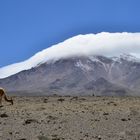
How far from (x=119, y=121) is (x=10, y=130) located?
19.3ft

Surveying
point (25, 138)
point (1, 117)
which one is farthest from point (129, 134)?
point (1, 117)

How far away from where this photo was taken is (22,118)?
2803 centimetres

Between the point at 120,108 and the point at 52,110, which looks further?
the point at 120,108

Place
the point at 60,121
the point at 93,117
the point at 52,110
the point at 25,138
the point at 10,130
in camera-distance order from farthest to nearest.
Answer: the point at 52,110, the point at 93,117, the point at 60,121, the point at 10,130, the point at 25,138

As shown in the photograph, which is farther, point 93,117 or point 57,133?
point 93,117

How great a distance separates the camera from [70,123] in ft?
84.8

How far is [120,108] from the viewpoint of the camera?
112 feet

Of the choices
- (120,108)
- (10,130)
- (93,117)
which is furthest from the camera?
(120,108)

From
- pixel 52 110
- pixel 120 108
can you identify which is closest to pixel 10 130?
pixel 52 110

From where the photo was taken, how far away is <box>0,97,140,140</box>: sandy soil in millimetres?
22047

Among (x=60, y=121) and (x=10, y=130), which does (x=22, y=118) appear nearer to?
(x=60, y=121)

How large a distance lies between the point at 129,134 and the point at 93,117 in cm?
595

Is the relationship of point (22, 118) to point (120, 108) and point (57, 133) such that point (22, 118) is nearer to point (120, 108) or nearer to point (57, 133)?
point (57, 133)

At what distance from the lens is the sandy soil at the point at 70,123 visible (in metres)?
22.0
